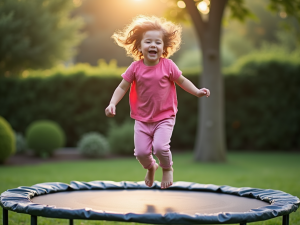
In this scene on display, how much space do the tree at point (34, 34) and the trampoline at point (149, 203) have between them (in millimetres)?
8794

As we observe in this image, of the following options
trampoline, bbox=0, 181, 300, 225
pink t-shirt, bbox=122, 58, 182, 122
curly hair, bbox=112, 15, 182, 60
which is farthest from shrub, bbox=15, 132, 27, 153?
pink t-shirt, bbox=122, 58, 182, 122

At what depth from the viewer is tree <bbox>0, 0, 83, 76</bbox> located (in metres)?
11.4

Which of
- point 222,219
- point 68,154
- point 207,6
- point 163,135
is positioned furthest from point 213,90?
point 222,219

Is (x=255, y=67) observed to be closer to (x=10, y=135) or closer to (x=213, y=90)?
(x=213, y=90)

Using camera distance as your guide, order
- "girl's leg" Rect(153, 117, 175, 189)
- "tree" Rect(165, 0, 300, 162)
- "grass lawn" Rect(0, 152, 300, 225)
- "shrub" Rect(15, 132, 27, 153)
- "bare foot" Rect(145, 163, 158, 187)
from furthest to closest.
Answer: "shrub" Rect(15, 132, 27, 153) < "tree" Rect(165, 0, 300, 162) < "grass lawn" Rect(0, 152, 300, 225) < "bare foot" Rect(145, 163, 158, 187) < "girl's leg" Rect(153, 117, 175, 189)

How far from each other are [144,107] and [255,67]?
802cm

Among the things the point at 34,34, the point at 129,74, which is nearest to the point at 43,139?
the point at 34,34

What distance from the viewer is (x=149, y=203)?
9.99 ft

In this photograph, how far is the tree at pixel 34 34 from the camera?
11.4 metres

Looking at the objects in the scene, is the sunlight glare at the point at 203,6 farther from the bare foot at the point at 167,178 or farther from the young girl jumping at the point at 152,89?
the bare foot at the point at 167,178

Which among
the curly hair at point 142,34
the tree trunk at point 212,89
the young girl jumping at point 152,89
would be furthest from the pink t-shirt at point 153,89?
the tree trunk at point 212,89

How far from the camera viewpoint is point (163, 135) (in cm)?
280

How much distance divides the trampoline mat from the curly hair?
1.14 meters

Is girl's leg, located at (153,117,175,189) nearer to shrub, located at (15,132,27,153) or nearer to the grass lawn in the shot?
the grass lawn
